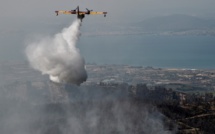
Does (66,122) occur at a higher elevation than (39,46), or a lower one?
lower

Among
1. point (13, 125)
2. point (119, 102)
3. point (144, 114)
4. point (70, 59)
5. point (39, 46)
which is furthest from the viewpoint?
point (119, 102)

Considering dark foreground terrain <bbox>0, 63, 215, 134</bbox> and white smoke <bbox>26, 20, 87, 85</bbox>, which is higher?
white smoke <bbox>26, 20, 87, 85</bbox>

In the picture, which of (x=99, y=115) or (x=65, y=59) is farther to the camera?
(x=99, y=115)

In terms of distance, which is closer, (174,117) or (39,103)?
(174,117)

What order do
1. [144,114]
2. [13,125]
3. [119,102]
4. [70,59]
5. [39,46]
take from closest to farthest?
[70,59], [39,46], [13,125], [144,114], [119,102]

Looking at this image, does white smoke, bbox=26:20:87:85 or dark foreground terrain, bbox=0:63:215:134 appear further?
dark foreground terrain, bbox=0:63:215:134

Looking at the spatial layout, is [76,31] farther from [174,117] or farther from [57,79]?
[174,117]

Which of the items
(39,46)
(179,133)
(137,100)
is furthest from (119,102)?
(39,46)

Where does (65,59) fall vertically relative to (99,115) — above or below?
above
